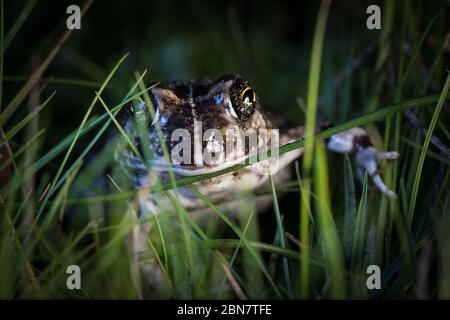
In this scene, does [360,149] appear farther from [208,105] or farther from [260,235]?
[208,105]

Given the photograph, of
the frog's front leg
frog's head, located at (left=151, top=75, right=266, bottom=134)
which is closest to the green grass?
the frog's front leg

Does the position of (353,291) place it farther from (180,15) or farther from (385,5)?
(180,15)

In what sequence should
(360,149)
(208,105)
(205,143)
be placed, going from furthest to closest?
1. (360,149)
2. (208,105)
3. (205,143)

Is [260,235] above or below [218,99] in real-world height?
below

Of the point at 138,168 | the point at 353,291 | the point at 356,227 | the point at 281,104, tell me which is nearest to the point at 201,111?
the point at 138,168

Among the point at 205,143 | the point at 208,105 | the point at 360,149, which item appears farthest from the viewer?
the point at 360,149

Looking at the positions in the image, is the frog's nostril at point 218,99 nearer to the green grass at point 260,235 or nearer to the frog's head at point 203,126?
the frog's head at point 203,126

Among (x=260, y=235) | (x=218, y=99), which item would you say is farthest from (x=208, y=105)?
(x=260, y=235)

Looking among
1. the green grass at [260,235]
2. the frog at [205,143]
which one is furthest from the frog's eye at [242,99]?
the green grass at [260,235]
